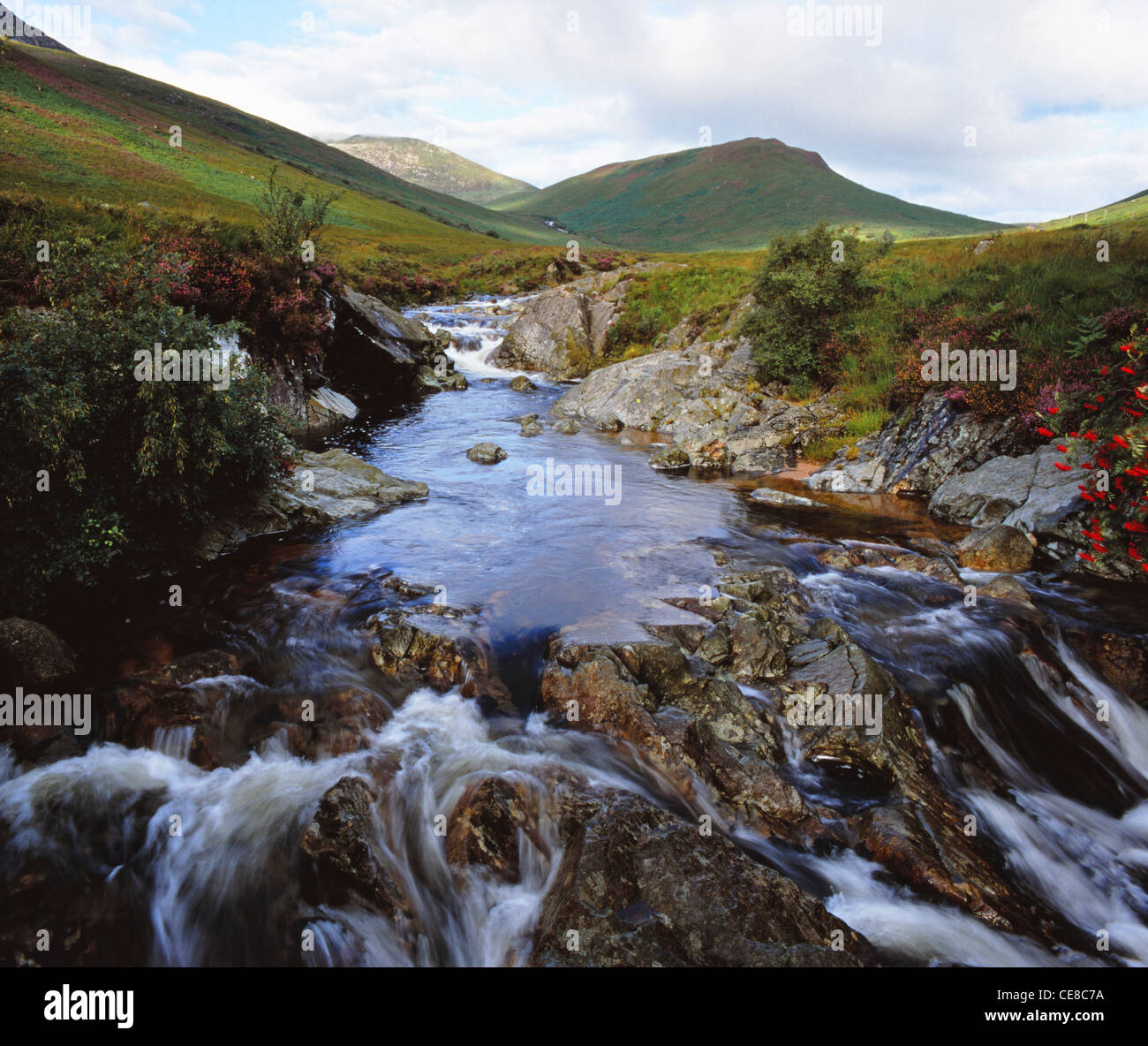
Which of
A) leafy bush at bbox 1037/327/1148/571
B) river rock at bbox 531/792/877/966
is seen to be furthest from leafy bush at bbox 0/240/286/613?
leafy bush at bbox 1037/327/1148/571

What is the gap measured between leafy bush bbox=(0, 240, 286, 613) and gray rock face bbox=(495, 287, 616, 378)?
82.2 ft

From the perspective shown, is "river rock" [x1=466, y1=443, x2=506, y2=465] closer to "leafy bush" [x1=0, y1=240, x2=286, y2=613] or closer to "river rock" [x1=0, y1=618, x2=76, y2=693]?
"leafy bush" [x1=0, y1=240, x2=286, y2=613]

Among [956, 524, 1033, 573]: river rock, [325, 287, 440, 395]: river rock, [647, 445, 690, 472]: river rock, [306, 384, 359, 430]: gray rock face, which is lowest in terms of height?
[956, 524, 1033, 573]: river rock

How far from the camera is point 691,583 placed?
11055mm

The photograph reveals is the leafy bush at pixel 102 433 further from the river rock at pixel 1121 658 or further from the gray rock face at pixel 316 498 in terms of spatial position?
the river rock at pixel 1121 658

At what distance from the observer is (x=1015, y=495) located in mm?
13750

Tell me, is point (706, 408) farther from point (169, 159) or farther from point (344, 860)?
point (169, 159)

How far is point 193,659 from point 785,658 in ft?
27.2

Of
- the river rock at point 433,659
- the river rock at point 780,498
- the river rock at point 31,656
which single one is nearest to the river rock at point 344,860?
the river rock at point 433,659

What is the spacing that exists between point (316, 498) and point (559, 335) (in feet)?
80.7

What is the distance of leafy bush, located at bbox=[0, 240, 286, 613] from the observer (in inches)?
320

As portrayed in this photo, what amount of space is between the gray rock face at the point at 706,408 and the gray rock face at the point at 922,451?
2192 millimetres

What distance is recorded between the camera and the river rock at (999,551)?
11.9 metres

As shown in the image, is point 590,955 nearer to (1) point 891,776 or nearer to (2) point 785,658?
(1) point 891,776
